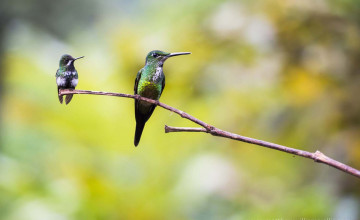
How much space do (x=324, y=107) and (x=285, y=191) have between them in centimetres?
111

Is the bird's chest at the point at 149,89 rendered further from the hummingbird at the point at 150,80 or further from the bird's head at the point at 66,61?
the bird's head at the point at 66,61

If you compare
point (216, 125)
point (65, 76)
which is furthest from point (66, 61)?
point (216, 125)

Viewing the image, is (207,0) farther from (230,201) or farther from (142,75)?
(142,75)

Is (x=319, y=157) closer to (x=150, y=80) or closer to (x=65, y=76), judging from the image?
(x=65, y=76)

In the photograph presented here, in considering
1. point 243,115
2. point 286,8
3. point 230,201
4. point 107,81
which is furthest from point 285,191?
point 107,81

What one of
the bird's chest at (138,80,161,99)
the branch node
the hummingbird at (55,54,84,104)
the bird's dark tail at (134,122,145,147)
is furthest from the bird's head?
the branch node

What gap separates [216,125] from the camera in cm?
382

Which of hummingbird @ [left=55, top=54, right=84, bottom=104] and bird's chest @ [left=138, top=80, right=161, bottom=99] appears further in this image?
bird's chest @ [left=138, top=80, right=161, bottom=99]

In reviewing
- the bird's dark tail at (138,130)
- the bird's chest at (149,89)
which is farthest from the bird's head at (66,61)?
the bird's chest at (149,89)

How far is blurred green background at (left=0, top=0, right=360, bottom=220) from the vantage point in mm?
2555

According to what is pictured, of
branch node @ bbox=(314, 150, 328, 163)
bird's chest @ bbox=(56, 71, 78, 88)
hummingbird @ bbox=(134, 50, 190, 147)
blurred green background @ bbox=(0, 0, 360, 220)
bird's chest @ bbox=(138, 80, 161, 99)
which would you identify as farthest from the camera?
blurred green background @ bbox=(0, 0, 360, 220)

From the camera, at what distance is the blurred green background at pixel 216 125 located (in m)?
2.55

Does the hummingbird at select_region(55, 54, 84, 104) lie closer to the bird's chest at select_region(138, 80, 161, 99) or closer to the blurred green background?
the bird's chest at select_region(138, 80, 161, 99)

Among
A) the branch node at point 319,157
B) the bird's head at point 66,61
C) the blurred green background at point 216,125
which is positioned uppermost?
the blurred green background at point 216,125
